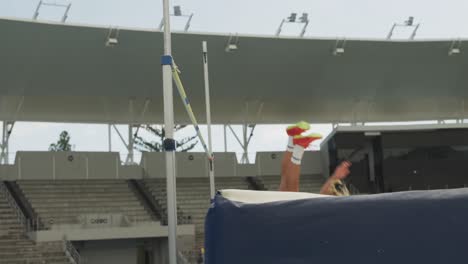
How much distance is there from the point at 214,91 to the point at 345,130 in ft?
17.1

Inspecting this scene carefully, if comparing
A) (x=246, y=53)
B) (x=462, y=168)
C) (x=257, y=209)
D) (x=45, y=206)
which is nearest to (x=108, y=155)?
(x=45, y=206)

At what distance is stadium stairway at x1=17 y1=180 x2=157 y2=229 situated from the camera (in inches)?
865

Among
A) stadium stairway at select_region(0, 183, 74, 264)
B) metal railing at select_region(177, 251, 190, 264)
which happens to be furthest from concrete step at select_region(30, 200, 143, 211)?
metal railing at select_region(177, 251, 190, 264)

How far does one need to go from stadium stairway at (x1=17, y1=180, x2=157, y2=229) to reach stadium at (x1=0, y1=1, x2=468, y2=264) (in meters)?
0.07

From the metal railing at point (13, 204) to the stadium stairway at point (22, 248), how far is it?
0.28 ft

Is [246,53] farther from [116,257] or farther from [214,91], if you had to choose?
[116,257]

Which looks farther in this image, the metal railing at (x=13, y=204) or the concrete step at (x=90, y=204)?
the concrete step at (x=90, y=204)

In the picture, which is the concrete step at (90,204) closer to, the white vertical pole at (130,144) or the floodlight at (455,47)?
the white vertical pole at (130,144)

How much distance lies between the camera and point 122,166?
87.9ft

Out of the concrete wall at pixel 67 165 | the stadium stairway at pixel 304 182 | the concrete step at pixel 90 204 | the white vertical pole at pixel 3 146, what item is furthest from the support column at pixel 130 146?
the stadium stairway at pixel 304 182

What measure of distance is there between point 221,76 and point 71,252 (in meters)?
8.48

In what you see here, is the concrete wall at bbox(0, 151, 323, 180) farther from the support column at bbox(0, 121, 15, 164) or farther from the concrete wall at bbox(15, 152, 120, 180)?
the support column at bbox(0, 121, 15, 164)

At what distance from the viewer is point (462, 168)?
25.0 meters

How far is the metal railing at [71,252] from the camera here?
18.5 metres
